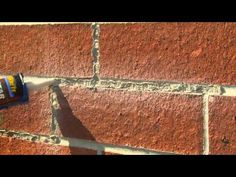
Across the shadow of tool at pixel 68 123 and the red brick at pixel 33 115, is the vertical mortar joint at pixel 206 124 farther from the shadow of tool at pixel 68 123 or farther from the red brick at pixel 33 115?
the red brick at pixel 33 115

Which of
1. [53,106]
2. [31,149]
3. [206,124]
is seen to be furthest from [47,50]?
[206,124]

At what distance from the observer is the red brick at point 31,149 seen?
0.90m

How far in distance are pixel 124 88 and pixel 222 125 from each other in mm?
203

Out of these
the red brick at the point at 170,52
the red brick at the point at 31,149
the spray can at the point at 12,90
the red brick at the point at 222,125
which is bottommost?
the red brick at the point at 31,149

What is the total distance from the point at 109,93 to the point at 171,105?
5.3 inches

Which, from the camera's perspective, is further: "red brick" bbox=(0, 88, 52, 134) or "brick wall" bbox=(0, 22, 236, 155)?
"red brick" bbox=(0, 88, 52, 134)

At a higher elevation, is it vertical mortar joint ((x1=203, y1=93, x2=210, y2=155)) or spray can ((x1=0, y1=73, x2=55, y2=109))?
spray can ((x1=0, y1=73, x2=55, y2=109))

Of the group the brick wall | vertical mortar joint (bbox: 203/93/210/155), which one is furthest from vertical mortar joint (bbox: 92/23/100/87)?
vertical mortar joint (bbox: 203/93/210/155)

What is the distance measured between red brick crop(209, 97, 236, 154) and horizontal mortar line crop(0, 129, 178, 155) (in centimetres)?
9

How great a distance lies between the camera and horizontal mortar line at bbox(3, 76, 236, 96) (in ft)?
2.42

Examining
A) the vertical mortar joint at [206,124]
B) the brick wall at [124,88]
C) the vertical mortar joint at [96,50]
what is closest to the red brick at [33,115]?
the brick wall at [124,88]

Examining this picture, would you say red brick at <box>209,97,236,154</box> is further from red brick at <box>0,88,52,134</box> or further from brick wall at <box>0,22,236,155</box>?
red brick at <box>0,88,52,134</box>

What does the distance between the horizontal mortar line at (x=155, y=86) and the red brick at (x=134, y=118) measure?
1cm

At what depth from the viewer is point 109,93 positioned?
84cm
